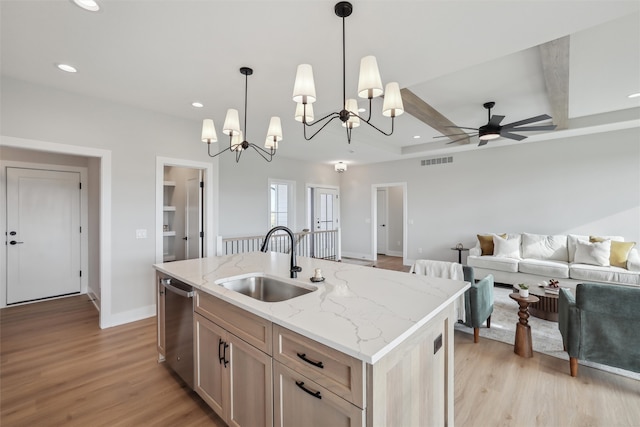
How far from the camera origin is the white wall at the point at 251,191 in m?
5.83

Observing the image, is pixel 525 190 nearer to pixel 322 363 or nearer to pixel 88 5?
pixel 322 363

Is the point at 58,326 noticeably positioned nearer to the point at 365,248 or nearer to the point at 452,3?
the point at 452,3

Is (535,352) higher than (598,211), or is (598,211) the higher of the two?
(598,211)

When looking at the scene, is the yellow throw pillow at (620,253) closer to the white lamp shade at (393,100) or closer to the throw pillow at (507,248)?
the throw pillow at (507,248)

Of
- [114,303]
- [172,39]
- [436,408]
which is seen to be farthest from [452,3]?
[114,303]

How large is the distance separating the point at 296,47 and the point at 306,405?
2.43 metres

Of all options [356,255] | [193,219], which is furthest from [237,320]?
[356,255]

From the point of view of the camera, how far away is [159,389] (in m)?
2.22

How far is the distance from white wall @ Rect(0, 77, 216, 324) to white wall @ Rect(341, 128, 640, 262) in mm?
5352

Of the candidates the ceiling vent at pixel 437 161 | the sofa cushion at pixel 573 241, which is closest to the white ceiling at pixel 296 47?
the sofa cushion at pixel 573 241

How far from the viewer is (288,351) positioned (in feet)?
4.22

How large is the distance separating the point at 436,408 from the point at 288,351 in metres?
0.89

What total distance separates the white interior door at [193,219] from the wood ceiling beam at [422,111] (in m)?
3.21

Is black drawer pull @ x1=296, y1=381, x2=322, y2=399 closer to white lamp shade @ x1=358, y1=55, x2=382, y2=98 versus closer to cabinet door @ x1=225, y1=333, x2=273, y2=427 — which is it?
cabinet door @ x1=225, y1=333, x2=273, y2=427
